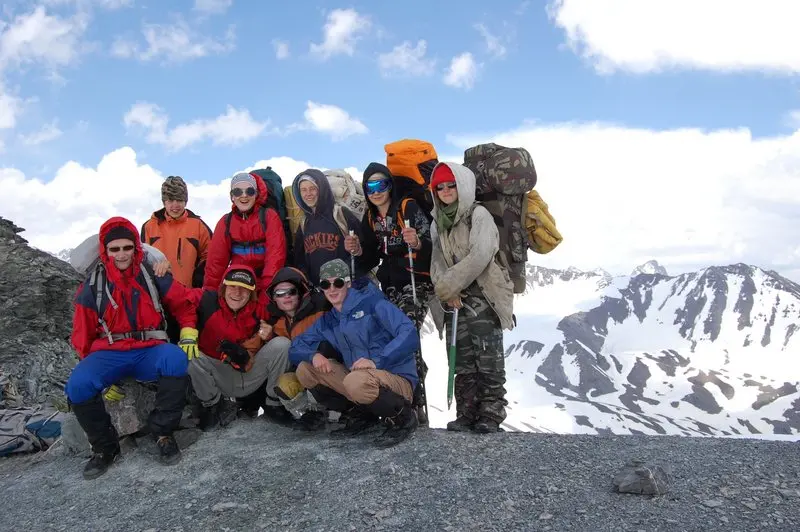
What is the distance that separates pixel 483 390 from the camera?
27.8ft

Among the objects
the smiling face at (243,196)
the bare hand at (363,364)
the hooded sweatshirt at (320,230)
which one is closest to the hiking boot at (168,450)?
the bare hand at (363,364)

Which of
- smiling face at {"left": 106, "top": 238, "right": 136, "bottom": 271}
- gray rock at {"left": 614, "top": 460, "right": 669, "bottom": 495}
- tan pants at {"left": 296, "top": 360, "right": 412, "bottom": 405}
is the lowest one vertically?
gray rock at {"left": 614, "top": 460, "right": 669, "bottom": 495}

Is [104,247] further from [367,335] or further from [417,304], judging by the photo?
[417,304]

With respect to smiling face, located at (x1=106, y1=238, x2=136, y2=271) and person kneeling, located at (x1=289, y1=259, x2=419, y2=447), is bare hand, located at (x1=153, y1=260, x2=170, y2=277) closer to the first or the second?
smiling face, located at (x1=106, y1=238, x2=136, y2=271)

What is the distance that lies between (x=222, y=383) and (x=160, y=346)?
1.58 meters

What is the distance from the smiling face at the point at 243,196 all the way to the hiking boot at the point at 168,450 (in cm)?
377

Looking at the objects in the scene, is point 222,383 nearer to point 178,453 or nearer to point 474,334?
point 178,453

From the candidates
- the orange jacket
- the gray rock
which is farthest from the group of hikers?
the gray rock

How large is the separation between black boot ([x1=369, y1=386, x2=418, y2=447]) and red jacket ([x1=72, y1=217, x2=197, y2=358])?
335cm

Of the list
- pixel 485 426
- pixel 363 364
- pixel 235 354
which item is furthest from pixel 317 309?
pixel 485 426

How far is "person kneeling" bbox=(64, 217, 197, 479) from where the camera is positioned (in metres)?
7.83

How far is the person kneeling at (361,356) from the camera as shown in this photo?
7.75 meters

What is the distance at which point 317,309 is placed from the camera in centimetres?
905

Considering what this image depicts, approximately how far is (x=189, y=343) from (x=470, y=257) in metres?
4.30
